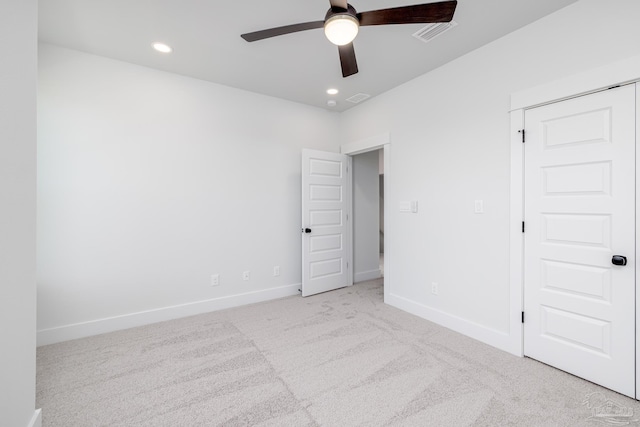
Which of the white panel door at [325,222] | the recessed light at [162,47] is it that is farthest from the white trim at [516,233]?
the recessed light at [162,47]

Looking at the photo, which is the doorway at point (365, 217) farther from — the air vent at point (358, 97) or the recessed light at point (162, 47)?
the recessed light at point (162, 47)

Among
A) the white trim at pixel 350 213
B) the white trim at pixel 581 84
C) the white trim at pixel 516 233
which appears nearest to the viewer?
the white trim at pixel 581 84

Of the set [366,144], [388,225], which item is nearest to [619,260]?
[388,225]

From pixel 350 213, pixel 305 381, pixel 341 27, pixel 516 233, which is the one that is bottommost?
pixel 305 381

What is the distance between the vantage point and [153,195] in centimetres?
306

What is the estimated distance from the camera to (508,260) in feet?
8.00

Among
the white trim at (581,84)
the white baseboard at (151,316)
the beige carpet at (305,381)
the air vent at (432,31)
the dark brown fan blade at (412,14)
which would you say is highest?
the air vent at (432,31)

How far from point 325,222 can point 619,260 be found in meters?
3.01

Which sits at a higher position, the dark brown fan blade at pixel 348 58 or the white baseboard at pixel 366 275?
the dark brown fan blade at pixel 348 58

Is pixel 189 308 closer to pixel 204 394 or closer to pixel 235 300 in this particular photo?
pixel 235 300

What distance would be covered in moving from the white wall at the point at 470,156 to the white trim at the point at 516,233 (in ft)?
0.18

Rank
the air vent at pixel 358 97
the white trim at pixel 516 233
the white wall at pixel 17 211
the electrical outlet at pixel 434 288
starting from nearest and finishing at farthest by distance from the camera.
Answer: the white wall at pixel 17 211
the white trim at pixel 516 233
the electrical outlet at pixel 434 288
the air vent at pixel 358 97

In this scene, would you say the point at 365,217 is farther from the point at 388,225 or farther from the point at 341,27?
the point at 341,27

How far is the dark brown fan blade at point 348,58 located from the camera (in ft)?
6.06
